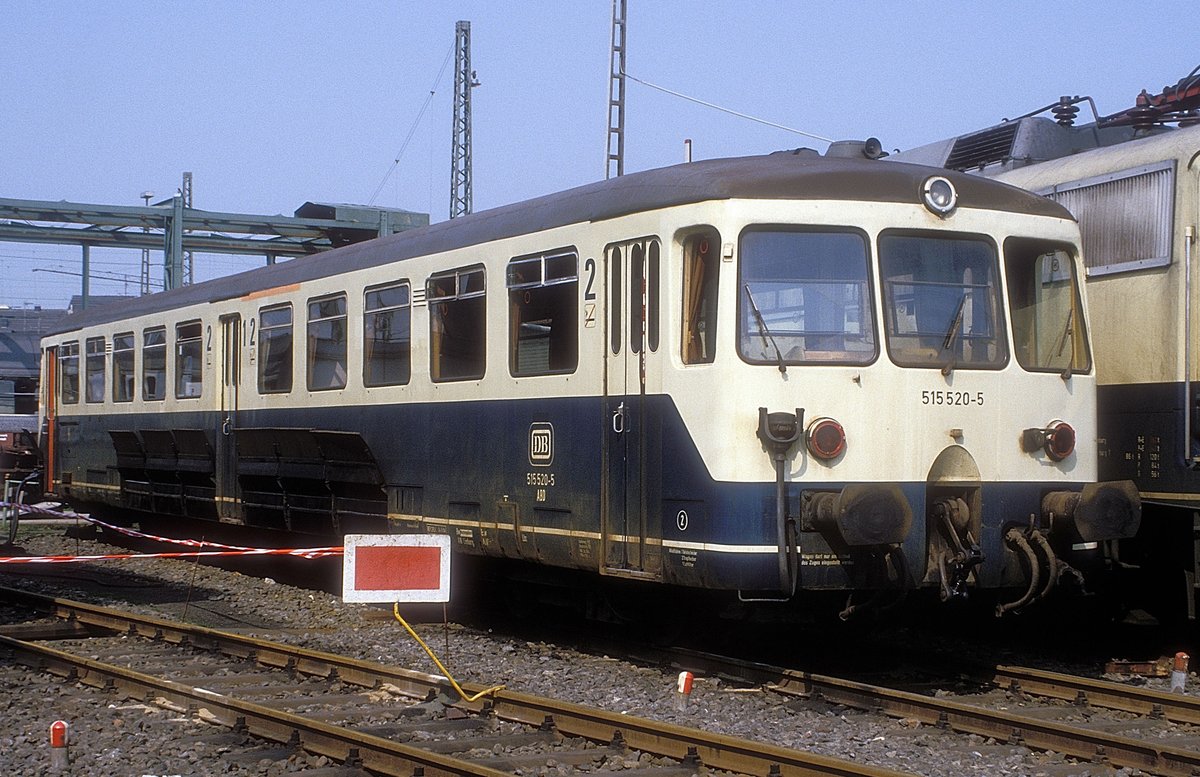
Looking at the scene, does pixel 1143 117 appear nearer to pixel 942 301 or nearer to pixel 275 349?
pixel 942 301

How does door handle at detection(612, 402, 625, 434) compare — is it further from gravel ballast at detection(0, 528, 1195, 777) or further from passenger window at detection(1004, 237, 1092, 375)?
passenger window at detection(1004, 237, 1092, 375)

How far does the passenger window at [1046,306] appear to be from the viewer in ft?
31.0

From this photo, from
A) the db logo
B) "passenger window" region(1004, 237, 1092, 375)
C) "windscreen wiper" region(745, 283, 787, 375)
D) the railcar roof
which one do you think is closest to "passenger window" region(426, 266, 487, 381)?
the railcar roof

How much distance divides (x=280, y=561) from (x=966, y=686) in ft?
32.2

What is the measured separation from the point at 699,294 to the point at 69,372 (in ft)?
46.3

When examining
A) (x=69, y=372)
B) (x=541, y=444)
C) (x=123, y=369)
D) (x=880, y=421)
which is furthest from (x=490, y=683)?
(x=69, y=372)

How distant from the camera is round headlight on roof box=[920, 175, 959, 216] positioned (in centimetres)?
919

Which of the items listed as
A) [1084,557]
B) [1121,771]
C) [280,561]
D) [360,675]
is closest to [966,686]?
[1084,557]

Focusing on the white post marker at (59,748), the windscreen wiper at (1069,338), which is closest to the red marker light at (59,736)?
the white post marker at (59,748)

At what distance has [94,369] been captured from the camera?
1958 cm

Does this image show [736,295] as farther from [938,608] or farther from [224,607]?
[224,607]

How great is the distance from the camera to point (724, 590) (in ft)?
30.1

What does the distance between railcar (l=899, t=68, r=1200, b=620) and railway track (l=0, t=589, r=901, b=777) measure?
4.37 metres

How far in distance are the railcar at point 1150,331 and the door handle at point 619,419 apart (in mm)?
3522
